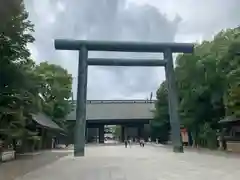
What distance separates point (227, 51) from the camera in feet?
110

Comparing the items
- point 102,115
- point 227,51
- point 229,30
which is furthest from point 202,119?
point 102,115

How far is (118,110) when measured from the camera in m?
83.8

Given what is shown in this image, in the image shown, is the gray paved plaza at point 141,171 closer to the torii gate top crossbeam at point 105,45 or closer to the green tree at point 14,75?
the green tree at point 14,75

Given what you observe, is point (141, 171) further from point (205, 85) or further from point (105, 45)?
point (205, 85)

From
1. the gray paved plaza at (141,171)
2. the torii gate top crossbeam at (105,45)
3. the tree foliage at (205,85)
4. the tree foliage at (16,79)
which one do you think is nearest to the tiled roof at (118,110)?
the tree foliage at (205,85)

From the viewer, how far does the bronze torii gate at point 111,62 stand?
115 ft

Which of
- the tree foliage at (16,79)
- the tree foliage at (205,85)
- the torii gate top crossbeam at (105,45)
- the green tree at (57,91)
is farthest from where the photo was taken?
the green tree at (57,91)

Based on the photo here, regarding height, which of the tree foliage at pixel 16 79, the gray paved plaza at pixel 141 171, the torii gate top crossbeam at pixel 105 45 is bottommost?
the gray paved plaza at pixel 141 171

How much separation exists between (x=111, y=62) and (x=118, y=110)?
46.1 m

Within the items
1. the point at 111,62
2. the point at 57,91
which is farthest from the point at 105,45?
the point at 57,91

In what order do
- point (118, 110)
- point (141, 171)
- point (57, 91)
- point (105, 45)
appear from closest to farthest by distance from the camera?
1. point (141, 171)
2. point (105, 45)
3. point (57, 91)
4. point (118, 110)

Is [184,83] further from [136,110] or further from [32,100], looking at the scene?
[136,110]

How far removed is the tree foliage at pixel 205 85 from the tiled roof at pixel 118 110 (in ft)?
100

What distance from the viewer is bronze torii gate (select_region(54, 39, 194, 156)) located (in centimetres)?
3503
